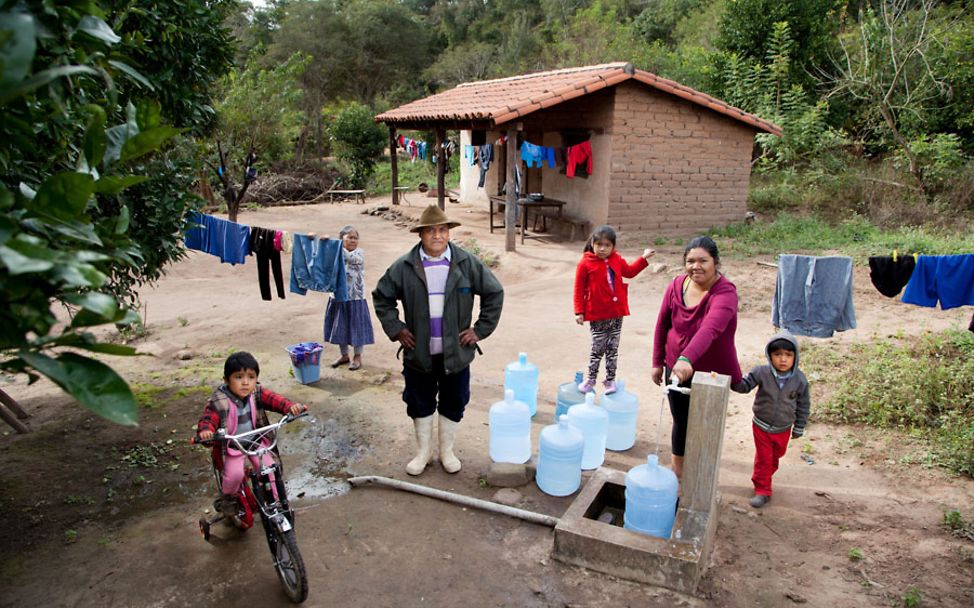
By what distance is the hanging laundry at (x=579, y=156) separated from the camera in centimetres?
1329

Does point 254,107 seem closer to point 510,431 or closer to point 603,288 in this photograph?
point 603,288

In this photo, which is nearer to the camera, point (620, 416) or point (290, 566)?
point (290, 566)

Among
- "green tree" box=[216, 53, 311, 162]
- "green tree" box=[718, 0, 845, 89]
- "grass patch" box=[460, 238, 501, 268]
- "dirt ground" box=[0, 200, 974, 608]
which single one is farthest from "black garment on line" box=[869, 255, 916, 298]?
"green tree" box=[718, 0, 845, 89]

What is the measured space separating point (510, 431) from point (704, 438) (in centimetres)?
162

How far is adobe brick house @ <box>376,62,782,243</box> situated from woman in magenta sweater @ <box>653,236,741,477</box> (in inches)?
A: 345

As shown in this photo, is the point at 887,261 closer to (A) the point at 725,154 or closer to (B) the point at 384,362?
(B) the point at 384,362

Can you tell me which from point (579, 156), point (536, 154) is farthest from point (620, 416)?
point (536, 154)

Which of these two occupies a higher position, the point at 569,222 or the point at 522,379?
the point at 569,222

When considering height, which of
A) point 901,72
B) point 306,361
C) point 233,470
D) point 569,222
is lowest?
point 306,361

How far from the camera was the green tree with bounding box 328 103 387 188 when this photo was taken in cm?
2503

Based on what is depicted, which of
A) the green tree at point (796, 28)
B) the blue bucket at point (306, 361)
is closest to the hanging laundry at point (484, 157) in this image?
the green tree at point (796, 28)

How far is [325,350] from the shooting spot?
7773 mm

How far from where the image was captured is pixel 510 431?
4750 mm

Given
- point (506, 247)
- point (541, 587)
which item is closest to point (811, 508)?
point (541, 587)
